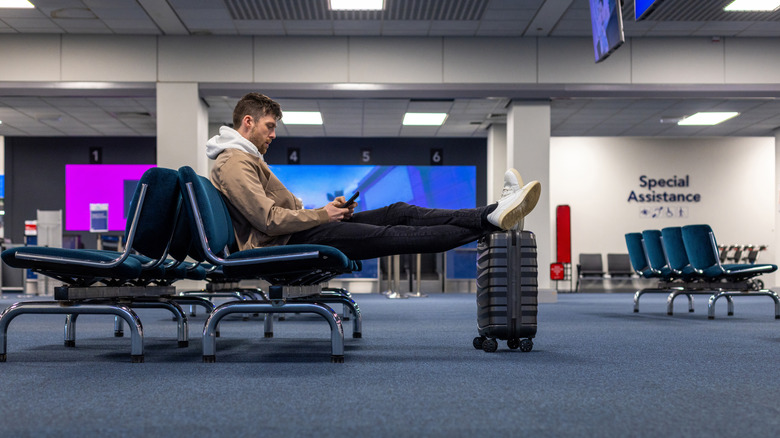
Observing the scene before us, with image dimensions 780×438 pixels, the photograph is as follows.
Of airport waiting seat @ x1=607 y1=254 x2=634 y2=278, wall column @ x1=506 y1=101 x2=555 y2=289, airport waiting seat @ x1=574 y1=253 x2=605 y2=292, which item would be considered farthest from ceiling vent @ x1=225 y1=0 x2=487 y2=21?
airport waiting seat @ x1=607 y1=254 x2=634 y2=278

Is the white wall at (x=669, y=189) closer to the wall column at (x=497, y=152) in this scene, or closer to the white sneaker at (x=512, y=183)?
the wall column at (x=497, y=152)

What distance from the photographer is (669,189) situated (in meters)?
13.4

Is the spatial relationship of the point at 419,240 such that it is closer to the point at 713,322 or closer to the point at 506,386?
the point at 506,386

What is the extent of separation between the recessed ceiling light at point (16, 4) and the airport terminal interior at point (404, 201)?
0.07 meters

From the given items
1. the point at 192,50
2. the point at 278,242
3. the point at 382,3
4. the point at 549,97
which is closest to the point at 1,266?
the point at 192,50

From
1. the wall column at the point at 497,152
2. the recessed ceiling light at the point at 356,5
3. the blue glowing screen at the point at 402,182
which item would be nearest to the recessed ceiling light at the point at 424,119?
the wall column at the point at 497,152

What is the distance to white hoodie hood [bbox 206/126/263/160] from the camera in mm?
2775

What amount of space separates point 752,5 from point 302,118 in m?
6.41

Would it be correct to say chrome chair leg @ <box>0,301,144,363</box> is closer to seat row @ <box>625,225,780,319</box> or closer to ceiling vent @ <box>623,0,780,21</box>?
seat row @ <box>625,225,780,319</box>

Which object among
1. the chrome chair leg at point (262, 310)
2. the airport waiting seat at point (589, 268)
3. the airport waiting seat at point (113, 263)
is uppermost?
the airport waiting seat at point (113, 263)

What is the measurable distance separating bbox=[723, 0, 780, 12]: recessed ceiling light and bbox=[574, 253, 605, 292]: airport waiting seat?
649cm

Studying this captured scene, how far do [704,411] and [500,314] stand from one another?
1146 millimetres

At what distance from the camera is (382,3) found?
702 cm

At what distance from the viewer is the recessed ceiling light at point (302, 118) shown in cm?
1041
